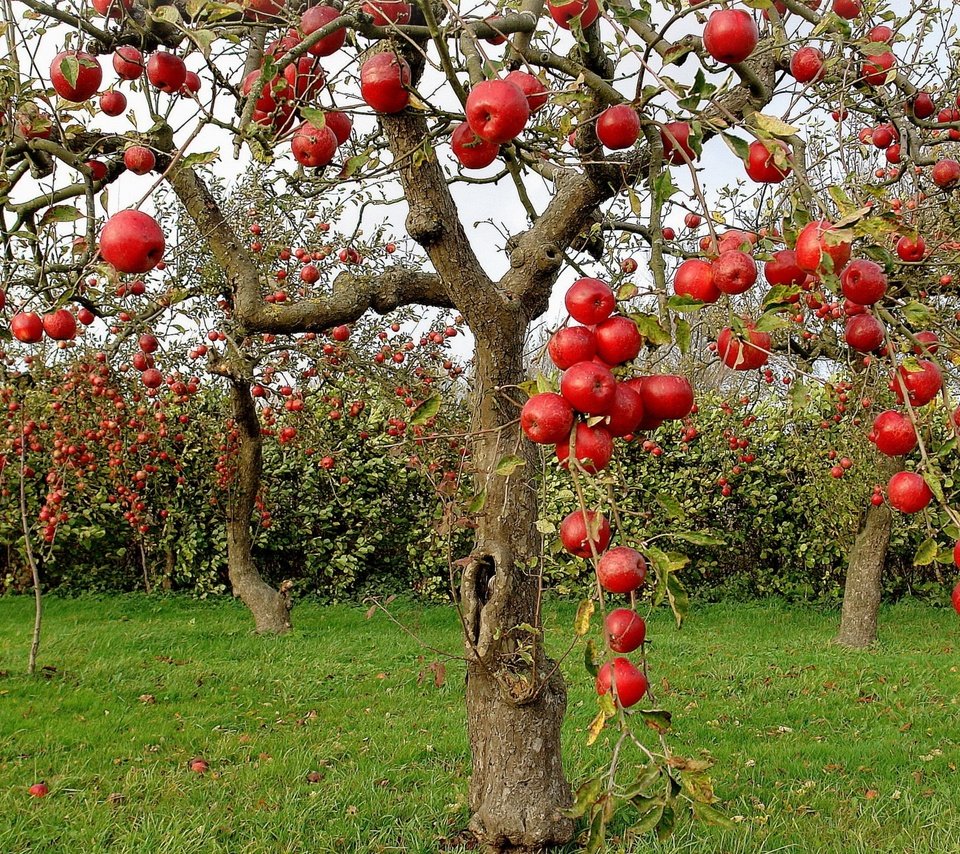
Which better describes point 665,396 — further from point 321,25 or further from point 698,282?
point 321,25

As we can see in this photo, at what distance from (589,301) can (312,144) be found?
3.15 feet

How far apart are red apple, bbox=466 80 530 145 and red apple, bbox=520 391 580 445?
536 millimetres

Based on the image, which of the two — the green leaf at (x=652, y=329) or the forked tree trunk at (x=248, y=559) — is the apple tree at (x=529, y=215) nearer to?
the green leaf at (x=652, y=329)

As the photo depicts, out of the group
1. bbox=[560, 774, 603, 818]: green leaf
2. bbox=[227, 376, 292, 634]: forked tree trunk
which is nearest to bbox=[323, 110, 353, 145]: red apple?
bbox=[560, 774, 603, 818]: green leaf

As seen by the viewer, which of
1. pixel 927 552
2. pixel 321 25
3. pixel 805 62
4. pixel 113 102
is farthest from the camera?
pixel 805 62

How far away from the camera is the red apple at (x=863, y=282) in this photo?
1454 mm

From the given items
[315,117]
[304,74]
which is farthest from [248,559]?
[315,117]

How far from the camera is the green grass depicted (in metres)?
3.45

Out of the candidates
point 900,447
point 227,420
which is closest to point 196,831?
point 900,447

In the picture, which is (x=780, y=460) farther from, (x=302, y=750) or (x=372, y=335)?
(x=302, y=750)

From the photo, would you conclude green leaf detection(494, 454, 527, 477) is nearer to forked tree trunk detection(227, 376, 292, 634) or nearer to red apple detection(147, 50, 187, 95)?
red apple detection(147, 50, 187, 95)

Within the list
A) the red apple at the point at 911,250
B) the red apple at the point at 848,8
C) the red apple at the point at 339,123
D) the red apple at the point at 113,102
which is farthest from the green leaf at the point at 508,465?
the red apple at the point at 848,8

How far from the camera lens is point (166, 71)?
2.27 metres

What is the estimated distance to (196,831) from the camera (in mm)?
3338
